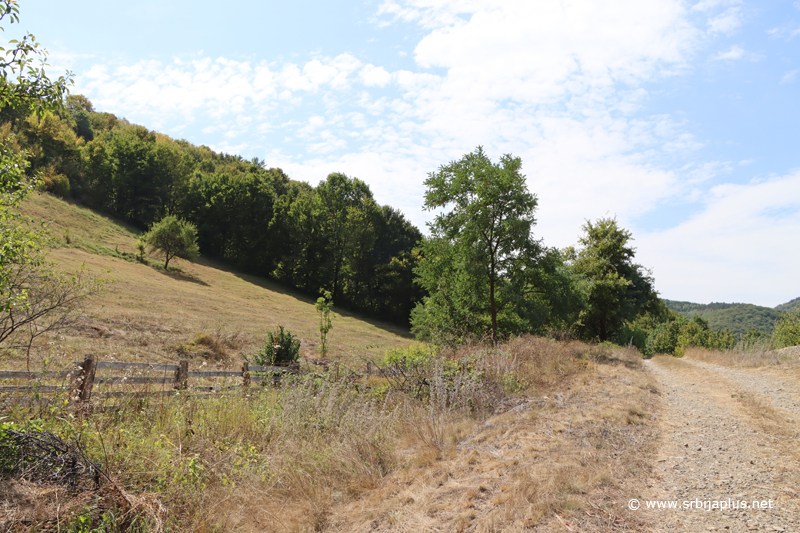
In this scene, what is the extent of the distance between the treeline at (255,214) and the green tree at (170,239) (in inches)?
441

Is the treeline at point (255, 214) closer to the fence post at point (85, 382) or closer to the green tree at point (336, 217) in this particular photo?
the green tree at point (336, 217)

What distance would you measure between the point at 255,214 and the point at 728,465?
2295 inches

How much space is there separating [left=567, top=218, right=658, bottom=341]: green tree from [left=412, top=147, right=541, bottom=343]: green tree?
981cm

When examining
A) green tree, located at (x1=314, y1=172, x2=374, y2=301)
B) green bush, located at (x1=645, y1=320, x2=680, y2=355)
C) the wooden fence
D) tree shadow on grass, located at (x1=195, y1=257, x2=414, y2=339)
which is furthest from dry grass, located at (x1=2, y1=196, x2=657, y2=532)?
green tree, located at (x1=314, y1=172, x2=374, y2=301)

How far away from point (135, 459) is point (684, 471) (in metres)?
5.87

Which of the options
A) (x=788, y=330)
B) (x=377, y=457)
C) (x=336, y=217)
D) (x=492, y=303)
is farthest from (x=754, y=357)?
(x=336, y=217)

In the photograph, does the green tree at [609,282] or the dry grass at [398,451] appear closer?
the dry grass at [398,451]

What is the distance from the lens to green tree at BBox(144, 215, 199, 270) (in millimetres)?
40688

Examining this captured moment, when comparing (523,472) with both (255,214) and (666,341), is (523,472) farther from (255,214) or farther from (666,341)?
(255,214)

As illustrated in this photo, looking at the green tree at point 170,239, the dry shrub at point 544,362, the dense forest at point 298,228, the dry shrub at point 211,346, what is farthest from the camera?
the green tree at point 170,239

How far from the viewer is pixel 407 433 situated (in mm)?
6332

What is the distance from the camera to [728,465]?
175 inches

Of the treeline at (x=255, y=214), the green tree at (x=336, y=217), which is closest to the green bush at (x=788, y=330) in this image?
the treeline at (x=255, y=214)

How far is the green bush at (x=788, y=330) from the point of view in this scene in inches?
781
